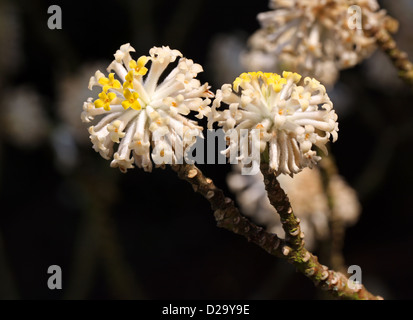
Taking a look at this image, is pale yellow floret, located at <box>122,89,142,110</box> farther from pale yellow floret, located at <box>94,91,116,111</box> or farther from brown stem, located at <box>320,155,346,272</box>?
brown stem, located at <box>320,155,346,272</box>

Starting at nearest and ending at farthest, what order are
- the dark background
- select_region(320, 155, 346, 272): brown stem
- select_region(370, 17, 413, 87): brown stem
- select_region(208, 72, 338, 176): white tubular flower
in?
select_region(208, 72, 338, 176): white tubular flower, select_region(370, 17, 413, 87): brown stem, select_region(320, 155, 346, 272): brown stem, the dark background

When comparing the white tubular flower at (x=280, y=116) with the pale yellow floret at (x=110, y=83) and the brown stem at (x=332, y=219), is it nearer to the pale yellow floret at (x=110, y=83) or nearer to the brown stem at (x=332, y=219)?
the pale yellow floret at (x=110, y=83)

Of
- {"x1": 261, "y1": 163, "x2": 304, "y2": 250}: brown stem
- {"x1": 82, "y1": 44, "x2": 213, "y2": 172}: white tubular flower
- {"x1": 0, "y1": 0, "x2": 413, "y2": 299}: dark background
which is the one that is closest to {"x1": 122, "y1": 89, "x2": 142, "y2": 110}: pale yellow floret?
{"x1": 82, "y1": 44, "x2": 213, "y2": 172}: white tubular flower

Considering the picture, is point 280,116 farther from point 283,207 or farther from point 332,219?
point 332,219

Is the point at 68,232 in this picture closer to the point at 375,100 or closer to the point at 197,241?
the point at 197,241

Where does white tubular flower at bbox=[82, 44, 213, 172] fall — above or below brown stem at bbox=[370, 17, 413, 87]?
below
